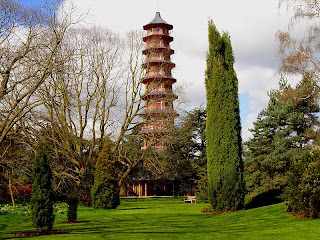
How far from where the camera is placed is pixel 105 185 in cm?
2214

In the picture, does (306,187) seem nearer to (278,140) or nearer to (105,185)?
(105,185)

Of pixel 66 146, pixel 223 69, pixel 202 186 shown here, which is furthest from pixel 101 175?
pixel 223 69

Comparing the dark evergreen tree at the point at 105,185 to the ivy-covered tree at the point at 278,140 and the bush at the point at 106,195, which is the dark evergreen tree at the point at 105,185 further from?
the ivy-covered tree at the point at 278,140

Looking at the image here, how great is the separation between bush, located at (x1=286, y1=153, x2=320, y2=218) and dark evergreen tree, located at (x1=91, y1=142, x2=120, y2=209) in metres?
11.1

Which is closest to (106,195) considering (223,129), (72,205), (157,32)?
(72,205)

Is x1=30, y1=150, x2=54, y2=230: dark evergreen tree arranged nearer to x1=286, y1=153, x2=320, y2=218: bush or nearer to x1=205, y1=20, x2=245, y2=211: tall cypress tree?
x1=205, y1=20, x2=245, y2=211: tall cypress tree

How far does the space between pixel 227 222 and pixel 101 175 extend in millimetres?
10107

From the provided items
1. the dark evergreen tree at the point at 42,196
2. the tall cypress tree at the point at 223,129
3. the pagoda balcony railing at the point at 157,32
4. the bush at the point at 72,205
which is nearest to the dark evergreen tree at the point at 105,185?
the bush at the point at 72,205

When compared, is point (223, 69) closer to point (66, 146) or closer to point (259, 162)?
point (66, 146)

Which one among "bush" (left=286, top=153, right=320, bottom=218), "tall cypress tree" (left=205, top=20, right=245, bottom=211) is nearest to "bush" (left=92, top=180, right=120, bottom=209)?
"tall cypress tree" (left=205, top=20, right=245, bottom=211)

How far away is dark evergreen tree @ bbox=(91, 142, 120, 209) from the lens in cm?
2192

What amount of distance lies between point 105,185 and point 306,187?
12.7 metres

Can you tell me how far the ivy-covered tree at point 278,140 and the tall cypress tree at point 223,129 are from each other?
9.48 metres

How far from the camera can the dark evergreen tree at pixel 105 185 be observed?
21.9 m
